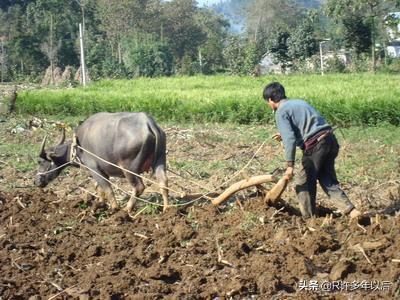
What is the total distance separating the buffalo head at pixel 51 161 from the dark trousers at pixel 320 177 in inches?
131

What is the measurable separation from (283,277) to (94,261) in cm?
183

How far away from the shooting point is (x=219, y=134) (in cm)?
1391

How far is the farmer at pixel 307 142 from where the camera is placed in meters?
6.51

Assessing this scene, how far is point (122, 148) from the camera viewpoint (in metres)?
7.88

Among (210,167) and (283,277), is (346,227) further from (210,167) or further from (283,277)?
(210,167)

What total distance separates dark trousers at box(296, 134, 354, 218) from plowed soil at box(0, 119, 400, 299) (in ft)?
0.61

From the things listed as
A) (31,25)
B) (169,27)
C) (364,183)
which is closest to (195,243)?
(364,183)

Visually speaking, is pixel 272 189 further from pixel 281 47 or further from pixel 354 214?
pixel 281 47

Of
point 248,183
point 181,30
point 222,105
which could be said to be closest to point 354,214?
point 248,183

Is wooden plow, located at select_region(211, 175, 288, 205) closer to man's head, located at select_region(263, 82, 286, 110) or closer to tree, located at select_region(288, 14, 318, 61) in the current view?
man's head, located at select_region(263, 82, 286, 110)

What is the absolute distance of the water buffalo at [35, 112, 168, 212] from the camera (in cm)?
775

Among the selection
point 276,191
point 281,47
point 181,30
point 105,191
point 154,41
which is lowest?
point 105,191

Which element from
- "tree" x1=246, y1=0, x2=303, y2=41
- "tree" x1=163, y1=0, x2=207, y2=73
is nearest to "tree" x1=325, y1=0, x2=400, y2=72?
"tree" x1=163, y1=0, x2=207, y2=73

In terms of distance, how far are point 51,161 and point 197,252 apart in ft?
11.0
